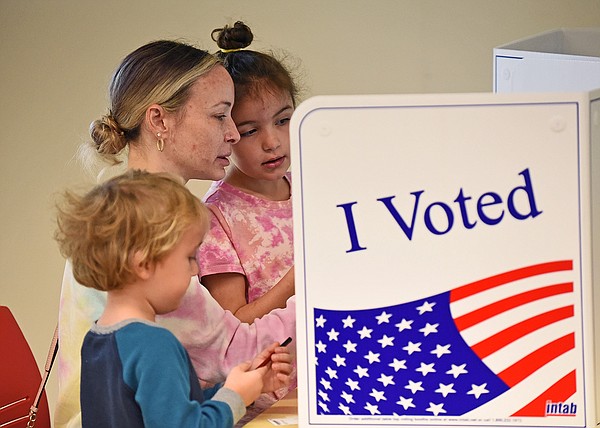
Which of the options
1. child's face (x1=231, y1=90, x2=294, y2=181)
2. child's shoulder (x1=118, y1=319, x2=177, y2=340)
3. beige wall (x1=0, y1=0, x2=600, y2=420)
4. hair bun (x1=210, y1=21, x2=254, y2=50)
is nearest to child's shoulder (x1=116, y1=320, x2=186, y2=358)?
child's shoulder (x1=118, y1=319, x2=177, y2=340)

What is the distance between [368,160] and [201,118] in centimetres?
59

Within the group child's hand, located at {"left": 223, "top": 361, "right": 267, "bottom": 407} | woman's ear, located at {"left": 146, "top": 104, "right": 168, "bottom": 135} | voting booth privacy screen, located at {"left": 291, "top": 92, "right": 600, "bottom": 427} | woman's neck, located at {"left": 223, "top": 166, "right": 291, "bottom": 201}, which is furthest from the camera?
woman's neck, located at {"left": 223, "top": 166, "right": 291, "bottom": 201}

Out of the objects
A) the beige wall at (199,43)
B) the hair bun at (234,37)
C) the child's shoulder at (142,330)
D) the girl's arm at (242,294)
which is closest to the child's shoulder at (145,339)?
the child's shoulder at (142,330)

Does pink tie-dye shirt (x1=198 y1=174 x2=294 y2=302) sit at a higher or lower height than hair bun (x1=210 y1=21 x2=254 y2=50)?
lower

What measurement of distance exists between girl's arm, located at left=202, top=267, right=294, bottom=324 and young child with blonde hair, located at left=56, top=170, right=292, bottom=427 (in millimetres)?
336

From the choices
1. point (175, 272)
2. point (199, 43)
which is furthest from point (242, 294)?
point (199, 43)

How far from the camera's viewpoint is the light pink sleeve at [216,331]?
4.91ft

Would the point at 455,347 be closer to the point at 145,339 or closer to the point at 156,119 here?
the point at 145,339

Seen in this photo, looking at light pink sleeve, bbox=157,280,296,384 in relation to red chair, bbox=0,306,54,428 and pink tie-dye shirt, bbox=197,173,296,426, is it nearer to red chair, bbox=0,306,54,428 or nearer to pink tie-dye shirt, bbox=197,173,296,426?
pink tie-dye shirt, bbox=197,173,296,426

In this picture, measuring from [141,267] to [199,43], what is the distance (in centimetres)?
212

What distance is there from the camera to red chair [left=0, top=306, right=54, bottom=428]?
1.91 m

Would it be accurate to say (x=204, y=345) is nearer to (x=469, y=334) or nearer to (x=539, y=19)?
(x=469, y=334)

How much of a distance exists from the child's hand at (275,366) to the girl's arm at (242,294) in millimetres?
239

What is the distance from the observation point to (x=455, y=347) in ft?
3.86
